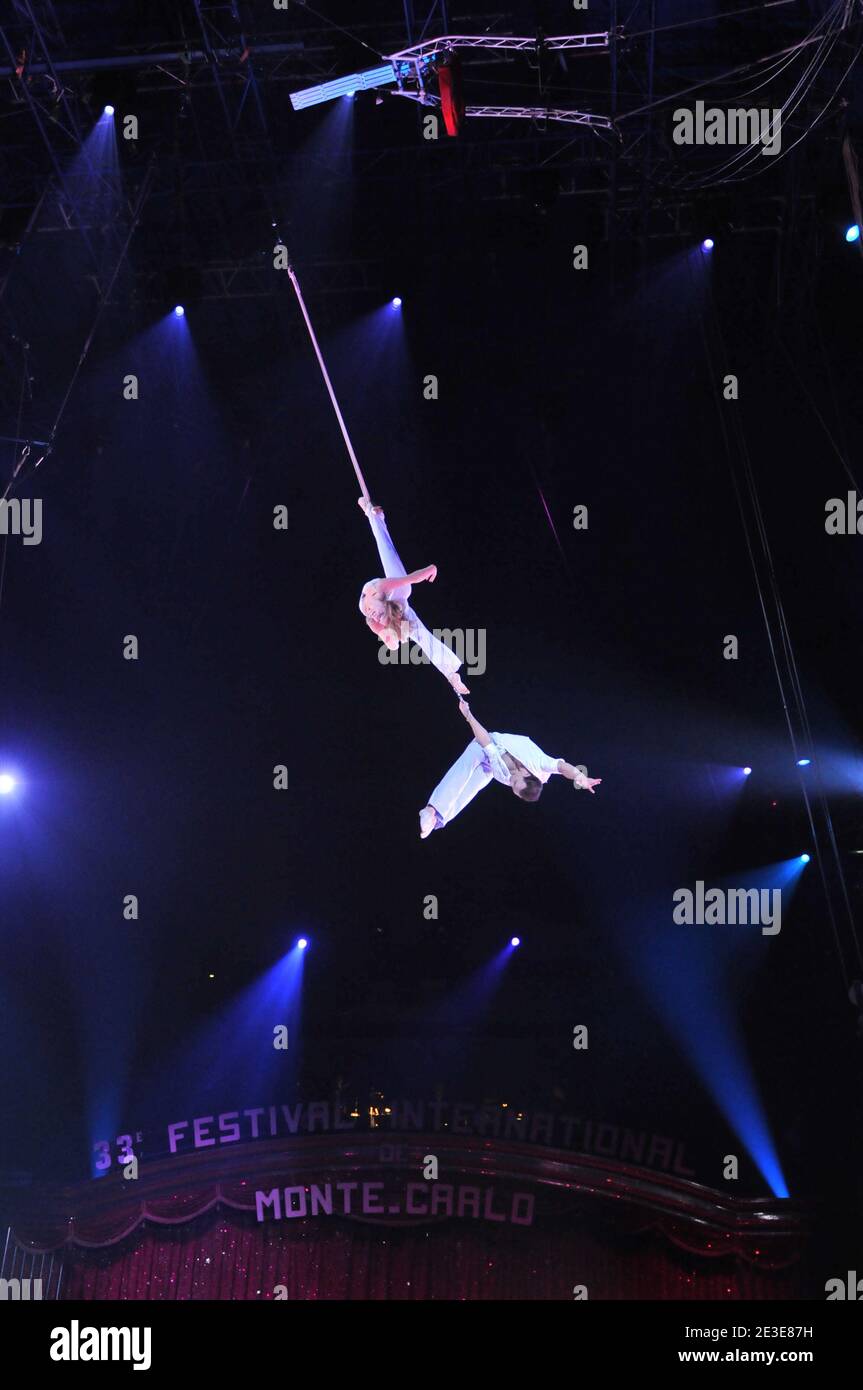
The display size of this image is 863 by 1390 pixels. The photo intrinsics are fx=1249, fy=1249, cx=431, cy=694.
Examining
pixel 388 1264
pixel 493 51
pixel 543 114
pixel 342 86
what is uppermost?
pixel 493 51

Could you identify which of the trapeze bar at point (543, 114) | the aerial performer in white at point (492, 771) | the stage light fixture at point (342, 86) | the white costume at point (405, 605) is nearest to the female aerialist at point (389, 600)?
the white costume at point (405, 605)

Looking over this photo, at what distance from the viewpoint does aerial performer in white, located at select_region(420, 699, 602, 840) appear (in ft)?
19.5

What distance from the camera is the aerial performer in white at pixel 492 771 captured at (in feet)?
19.5

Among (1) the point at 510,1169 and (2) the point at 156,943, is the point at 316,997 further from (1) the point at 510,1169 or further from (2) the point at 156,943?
(1) the point at 510,1169

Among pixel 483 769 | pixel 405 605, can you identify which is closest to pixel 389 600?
pixel 405 605

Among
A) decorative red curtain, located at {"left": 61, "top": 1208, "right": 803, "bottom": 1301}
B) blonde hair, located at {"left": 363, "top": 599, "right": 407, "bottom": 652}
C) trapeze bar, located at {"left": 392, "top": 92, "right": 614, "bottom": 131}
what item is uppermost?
trapeze bar, located at {"left": 392, "top": 92, "right": 614, "bottom": 131}

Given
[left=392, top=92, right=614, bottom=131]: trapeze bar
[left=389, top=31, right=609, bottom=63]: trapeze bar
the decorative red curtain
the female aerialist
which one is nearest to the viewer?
the female aerialist

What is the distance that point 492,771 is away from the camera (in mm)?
6105

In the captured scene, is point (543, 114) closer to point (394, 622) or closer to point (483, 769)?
point (394, 622)

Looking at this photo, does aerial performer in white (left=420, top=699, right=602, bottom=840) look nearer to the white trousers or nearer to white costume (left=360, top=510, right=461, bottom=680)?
the white trousers

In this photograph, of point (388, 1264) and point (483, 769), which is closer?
point (483, 769)

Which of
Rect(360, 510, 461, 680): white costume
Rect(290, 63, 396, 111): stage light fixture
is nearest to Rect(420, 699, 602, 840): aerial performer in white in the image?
Rect(360, 510, 461, 680): white costume

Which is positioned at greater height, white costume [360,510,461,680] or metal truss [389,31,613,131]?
metal truss [389,31,613,131]

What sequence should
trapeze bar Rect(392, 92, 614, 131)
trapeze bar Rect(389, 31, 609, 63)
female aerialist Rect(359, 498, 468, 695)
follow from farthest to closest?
trapeze bar Rect(392, 92, 614, 131), trapeze bar Rect(389, 31, 609, 63), female aerialist Rect(359, 498, 468, 695)
